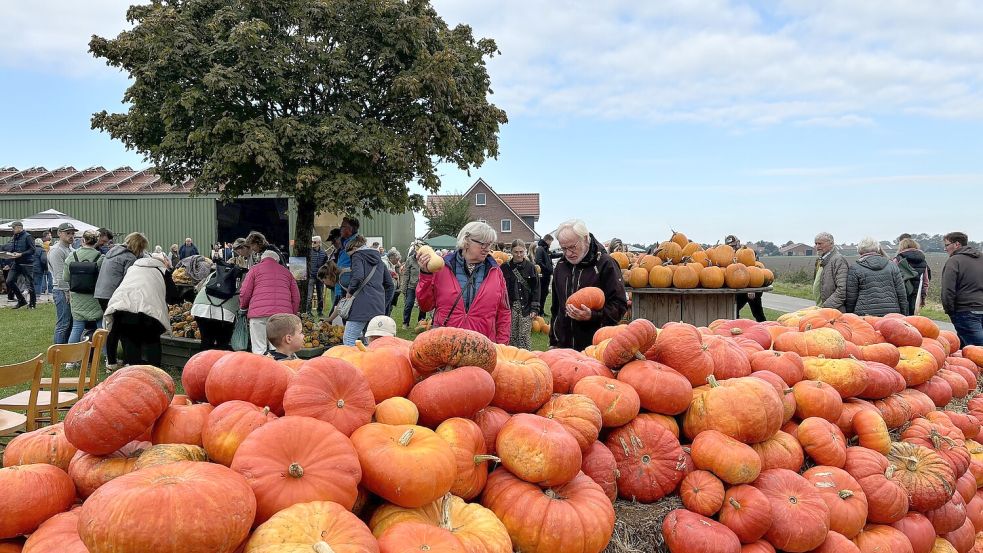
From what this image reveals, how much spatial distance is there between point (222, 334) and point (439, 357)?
256 inches

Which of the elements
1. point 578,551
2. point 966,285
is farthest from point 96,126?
point 966,285

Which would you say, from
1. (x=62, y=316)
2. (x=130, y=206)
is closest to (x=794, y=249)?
(x=130, y=206)

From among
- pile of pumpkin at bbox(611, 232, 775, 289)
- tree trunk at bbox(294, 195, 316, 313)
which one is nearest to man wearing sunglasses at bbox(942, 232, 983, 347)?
pile of pumpkin at bbox(611, 232, 775, 289)

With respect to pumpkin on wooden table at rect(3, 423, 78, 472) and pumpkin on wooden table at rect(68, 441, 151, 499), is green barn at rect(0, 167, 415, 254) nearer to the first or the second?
pumpkin on wooden table at rect(3, 423, 78, 472)

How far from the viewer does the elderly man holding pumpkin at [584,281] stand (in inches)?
191

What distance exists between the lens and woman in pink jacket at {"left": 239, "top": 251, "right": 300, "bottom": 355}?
6.98 metres

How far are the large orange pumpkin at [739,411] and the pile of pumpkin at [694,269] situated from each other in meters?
6.14

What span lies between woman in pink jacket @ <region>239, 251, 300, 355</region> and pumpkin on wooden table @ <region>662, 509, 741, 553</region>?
554 centimetres

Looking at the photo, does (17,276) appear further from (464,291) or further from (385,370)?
(385,370)

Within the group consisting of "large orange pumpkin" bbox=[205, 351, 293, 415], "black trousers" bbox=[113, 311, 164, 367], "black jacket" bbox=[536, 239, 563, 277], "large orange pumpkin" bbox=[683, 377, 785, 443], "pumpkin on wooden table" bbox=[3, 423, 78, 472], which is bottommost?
"black trousers" bbox=[113, 311, 164, 367]

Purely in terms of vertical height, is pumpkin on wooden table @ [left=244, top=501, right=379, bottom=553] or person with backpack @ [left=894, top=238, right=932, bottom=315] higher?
person with backpack @ [left=894, top=238, right=932, bottom=315]

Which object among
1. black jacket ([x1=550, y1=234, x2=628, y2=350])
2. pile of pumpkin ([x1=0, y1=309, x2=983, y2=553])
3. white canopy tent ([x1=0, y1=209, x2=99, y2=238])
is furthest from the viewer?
white canopy tent ([x1=0, y1=209, x2=99, y2=238])

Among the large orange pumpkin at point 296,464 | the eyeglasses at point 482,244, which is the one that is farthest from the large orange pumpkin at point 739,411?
the eyeglasses at point 482,244

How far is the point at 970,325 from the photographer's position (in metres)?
7.88
